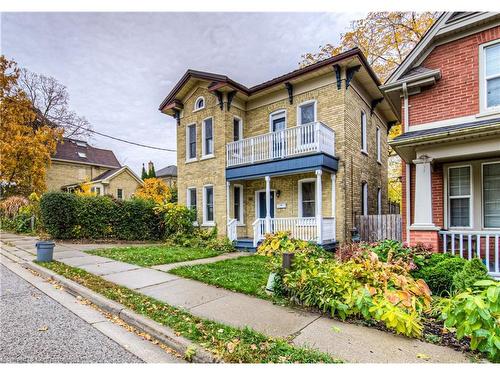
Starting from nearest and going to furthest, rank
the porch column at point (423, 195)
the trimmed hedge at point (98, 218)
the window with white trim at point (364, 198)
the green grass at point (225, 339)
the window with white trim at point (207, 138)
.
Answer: the green grass at point (225, 339) < the porch column at point (423, 195) < the window with white trim at point (364, 198) < the trimmed hedge at point (98, 218) < the window with white trim at point (207, 138)

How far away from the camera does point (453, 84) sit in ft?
24.3

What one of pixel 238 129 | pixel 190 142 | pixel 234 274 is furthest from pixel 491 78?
pixel 190 142

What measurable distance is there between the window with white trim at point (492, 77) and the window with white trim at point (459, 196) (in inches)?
63.4

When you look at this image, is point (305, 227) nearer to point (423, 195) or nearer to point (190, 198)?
point (423, 195)

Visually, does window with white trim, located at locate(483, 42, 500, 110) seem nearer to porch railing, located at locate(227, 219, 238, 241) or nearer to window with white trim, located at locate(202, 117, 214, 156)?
porch railing, located at locate(227, 219, 238, 241)

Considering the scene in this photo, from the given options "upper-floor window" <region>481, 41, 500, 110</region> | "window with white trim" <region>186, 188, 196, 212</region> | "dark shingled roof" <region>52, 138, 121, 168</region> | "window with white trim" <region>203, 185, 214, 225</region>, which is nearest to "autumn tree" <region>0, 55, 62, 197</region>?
"dark shingled roof" <region>52, 138, 121, 168</region>

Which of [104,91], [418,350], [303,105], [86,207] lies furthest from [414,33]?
[86,207]

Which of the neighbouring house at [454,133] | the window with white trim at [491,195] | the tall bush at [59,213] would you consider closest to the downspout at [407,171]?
the neighbouring house at [454,133]

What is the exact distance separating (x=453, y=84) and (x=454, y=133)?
2085 millimetres

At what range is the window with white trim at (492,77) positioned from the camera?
681 cm

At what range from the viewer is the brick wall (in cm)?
709

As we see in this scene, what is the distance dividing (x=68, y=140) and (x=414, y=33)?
3259 centimetres

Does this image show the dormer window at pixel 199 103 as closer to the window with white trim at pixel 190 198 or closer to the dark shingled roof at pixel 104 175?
the window with white trim at pixel 190 198

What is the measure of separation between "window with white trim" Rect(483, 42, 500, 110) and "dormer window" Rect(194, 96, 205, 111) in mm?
10799
